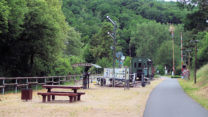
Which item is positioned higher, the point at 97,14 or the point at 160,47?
the point at 97,14

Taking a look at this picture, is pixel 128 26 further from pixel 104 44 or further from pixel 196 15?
pixel 196 15

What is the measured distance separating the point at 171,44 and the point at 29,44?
73.5 m

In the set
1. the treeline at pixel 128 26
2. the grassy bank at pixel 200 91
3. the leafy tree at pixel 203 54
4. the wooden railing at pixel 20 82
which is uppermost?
the treeline at pixel 128 26

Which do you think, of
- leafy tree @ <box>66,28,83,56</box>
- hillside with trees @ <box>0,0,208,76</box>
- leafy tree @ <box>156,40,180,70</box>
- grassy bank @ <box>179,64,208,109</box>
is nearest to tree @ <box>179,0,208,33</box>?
hillside with trees @ <box>0,0,208,76</box>

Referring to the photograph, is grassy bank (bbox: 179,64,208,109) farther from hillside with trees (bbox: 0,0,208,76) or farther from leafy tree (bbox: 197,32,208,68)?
leafy tree (bbox: 197,32,208,68)

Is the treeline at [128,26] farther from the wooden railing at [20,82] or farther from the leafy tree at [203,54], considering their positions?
the wooden railing at [20,82]

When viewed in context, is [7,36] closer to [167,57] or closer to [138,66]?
[138,66]

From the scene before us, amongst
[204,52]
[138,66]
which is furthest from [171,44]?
[138,66]

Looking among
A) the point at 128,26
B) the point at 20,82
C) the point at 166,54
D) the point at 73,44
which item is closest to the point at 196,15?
the point at 20,82

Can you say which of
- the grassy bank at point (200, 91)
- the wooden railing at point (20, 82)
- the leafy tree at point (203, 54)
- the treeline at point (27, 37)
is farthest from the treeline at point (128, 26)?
the wooden railing at point (20, 82)

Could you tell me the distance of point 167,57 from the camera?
3733 inches

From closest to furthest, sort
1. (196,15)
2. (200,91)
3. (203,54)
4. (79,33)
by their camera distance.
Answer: (200,91)
(196,15)
(203,54)
(79,33)

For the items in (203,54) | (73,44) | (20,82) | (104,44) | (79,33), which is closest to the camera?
(20,82)

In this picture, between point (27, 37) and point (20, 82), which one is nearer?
point (20, 82)
